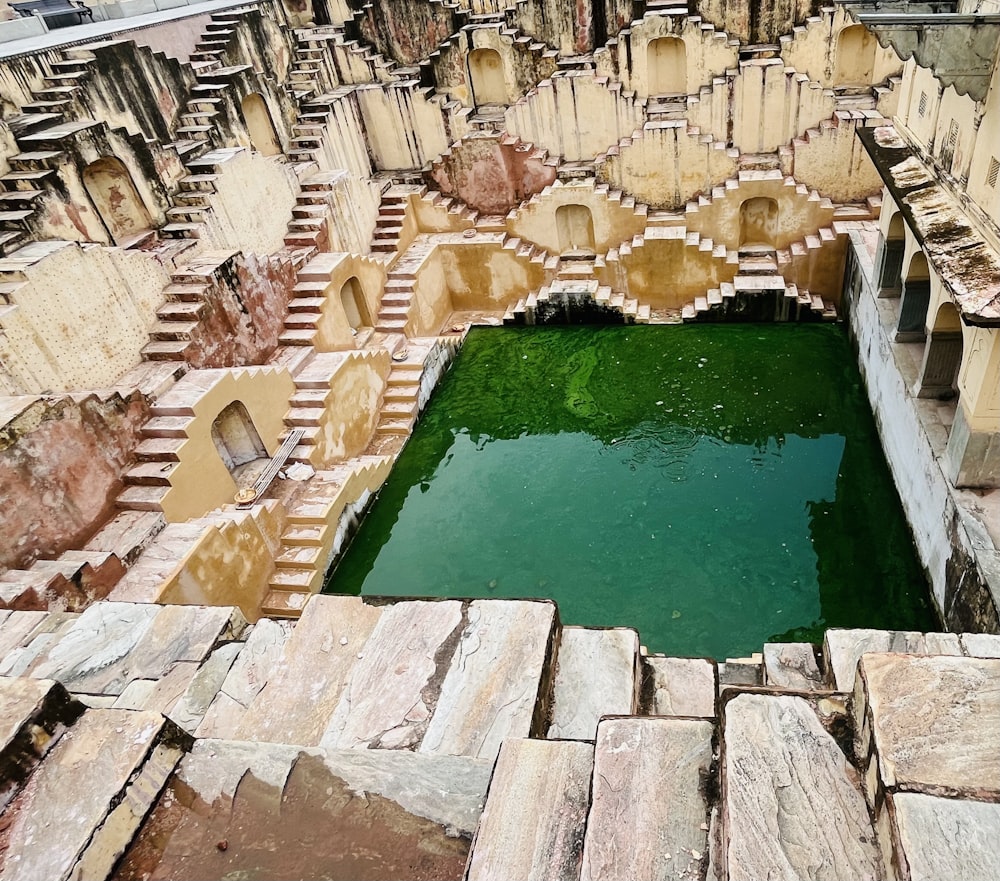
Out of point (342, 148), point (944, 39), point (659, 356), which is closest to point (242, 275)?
point (342, 148)

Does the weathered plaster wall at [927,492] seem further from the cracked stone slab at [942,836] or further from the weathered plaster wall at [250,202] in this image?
the weathered plaster wall at [250,202]

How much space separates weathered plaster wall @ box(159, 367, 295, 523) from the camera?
25.4 feet

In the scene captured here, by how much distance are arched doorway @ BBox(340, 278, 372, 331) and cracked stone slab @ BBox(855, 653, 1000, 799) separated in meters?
11.1

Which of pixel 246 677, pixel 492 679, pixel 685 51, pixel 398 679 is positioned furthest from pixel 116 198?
pixel 685 51

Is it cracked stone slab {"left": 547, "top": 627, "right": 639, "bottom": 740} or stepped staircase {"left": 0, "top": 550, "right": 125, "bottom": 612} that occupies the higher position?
cracked stone slab {"left": 547, "top": 627, "right": 639, "bottom": 740}

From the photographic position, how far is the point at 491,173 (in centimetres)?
1398

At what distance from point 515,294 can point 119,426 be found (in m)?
8.47

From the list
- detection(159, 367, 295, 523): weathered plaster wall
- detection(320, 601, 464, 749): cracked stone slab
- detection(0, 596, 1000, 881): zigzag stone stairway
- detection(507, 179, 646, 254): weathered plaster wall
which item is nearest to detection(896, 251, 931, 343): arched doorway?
detection(507, 179, 646, 254): weathered plaster wall

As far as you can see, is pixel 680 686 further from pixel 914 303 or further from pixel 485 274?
pixel 485 274

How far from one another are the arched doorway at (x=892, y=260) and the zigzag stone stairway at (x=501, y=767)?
7.62 metres

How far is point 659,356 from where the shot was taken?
11.9 meters

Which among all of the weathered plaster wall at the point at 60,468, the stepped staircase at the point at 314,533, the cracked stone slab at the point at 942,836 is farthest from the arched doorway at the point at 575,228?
the cracked stone slab at the point at 942,836

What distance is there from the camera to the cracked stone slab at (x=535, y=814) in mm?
2287

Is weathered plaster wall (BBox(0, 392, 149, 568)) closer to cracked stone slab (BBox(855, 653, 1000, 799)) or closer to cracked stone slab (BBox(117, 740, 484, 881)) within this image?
cracked stone slab (BBox(117, 740, 484, 881))
